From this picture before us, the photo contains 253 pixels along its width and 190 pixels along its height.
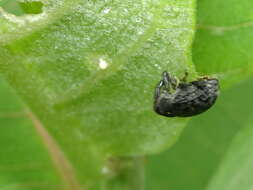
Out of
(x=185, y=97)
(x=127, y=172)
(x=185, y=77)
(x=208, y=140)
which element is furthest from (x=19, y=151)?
(x=208, y=140)

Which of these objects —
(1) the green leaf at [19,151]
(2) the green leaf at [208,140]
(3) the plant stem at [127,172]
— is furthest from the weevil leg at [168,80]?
(2) the green leaf at [208,140]

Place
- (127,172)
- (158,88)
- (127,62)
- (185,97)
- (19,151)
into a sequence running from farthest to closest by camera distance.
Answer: (19,151)
(127,172)
(185,97)
(158,88)
(127,62)

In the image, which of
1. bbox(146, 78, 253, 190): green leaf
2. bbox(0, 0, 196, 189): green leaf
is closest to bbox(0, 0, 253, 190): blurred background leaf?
bbox(0, 0, 196, 189): green leaf

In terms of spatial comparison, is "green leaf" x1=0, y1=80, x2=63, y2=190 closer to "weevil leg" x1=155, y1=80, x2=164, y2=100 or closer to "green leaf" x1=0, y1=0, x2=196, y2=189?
"green leaf" x1=0, y1=0, x2=196, y2=189

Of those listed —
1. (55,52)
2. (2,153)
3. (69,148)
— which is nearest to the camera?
(55,52)

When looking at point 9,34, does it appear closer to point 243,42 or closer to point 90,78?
point 90,78

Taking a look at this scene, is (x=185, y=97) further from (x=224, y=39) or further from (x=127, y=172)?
(x=127, y=172)

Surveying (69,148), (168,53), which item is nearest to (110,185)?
(69,148)
